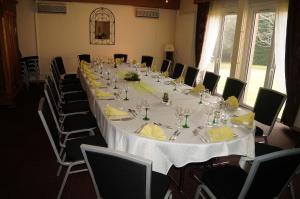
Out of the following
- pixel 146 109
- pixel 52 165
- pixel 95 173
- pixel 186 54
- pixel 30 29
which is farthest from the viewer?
pixel 186 54

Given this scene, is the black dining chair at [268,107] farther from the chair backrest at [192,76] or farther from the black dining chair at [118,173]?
the black dining chair at [118,173]

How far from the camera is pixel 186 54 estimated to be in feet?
26.9

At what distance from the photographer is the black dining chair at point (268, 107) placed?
305cm

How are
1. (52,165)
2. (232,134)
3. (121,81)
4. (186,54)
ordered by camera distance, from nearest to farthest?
(232,134) → (52,165) → (121,81) → (186,54)

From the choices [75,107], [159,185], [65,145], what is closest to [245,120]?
[159,185]

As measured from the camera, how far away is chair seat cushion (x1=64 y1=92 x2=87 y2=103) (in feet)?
14.6

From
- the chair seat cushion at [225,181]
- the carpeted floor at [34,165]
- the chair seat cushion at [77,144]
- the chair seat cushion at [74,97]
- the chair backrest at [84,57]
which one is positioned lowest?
the carpeted floor at [34,165]

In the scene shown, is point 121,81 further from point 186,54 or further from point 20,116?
point 186,54

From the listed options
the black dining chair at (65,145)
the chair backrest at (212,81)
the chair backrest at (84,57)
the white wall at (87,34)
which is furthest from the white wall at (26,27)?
the black dining chair at (65,145)

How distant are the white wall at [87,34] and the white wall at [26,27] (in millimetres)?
54

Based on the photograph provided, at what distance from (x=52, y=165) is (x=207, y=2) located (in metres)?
5.74

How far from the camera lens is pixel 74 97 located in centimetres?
453

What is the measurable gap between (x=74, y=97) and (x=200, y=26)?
437 cm

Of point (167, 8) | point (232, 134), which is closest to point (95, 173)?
point (232, 134)
